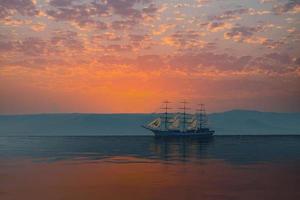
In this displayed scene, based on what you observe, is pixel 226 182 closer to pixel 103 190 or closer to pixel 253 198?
pixel 253 198

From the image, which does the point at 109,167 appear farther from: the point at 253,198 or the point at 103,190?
the point at 253,198

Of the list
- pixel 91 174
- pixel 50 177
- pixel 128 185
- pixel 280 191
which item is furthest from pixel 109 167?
pixel 280 191

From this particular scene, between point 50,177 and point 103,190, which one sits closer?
point 103,190

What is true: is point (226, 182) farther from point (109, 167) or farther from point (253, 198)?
point (109, 167)

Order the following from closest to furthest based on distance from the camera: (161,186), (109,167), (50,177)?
(161,186) → (50,177) → (109,167)

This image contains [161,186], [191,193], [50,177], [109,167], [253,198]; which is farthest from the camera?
[109,167]

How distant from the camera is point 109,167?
74.8 meters

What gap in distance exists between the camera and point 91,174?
210 ft

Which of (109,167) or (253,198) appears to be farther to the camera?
(109,167)

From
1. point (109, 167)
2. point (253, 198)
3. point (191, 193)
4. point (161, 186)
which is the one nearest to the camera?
point (253, 198)

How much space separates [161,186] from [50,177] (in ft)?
62.2

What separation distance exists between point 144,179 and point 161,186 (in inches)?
259

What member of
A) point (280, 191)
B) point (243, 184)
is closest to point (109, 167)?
point (243, 184)

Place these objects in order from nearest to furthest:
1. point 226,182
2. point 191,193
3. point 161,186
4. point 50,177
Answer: point 191,193 < point 161,186 < point 226,182 < point 50,177
